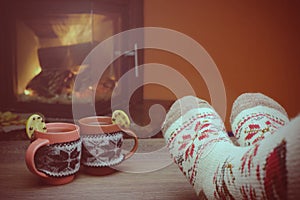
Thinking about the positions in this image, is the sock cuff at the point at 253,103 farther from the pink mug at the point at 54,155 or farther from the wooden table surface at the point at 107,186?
the pink mug at the point at 54,155

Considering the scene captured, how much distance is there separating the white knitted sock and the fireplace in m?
0.97

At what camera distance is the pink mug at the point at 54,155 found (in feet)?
1.79

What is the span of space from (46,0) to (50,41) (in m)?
0.19

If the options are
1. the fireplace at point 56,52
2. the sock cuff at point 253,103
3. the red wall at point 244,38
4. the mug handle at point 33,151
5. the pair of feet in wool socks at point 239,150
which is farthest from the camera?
the red wall at point 244,38

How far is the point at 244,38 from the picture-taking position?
1.74 metres

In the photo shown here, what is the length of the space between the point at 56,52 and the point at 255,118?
1.19 metres

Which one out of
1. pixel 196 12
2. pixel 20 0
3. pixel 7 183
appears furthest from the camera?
pixel 196 12

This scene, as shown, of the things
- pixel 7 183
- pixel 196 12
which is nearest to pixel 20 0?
pixel 196 12

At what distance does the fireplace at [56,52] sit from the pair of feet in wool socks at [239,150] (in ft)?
3.32

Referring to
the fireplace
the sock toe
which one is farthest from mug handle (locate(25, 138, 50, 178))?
the fireplace

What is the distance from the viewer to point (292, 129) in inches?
10.9

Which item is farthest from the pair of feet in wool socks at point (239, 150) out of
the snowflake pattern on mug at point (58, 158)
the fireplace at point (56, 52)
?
the fireplace at point (56, 52)

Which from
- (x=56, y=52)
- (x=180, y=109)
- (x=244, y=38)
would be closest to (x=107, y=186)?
(x=180, y=109)

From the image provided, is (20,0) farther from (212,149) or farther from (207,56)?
(212,149)
